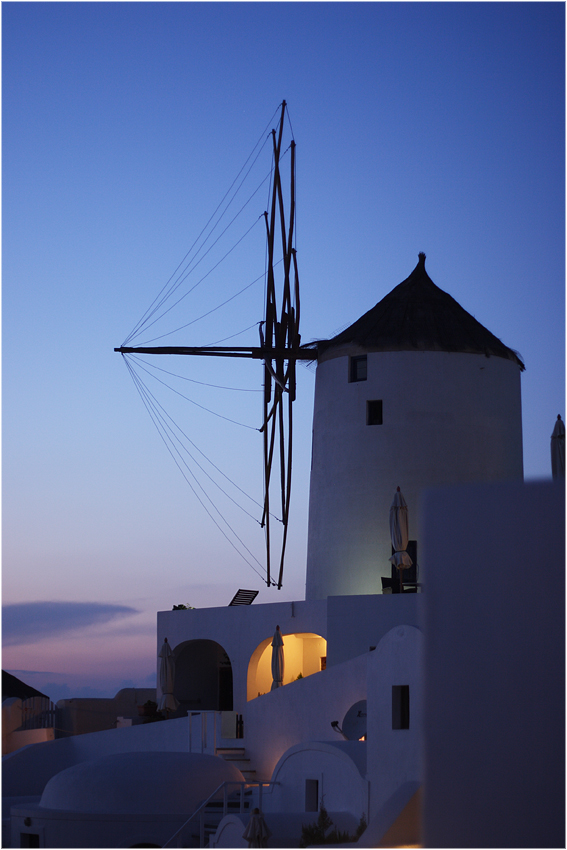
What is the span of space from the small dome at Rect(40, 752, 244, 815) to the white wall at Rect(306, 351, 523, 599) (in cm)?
731

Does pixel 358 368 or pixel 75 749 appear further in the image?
pixel 358 368

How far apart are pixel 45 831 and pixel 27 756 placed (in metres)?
7.46

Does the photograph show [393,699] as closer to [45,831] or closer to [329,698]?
[329,698]

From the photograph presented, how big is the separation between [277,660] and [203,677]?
29.0 ft

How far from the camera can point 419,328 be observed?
28.8m

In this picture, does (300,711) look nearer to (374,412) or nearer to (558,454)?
(558,454)

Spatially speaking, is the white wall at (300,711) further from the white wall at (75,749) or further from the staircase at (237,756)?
the white wall at (75,749)

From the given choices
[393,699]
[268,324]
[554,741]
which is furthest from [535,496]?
[268,324]

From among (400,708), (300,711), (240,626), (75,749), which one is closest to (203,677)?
(75,749)

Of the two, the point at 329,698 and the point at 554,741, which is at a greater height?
the point at 554,741

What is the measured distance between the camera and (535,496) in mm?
8641

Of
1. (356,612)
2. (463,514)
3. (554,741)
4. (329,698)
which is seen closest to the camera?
(554,741)

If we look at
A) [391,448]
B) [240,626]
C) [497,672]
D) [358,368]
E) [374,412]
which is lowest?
[240,626]

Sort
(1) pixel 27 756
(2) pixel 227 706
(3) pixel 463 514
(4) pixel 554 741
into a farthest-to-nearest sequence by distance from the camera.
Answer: (2) pixel 227 706 → (1) pixel 27 756 → (3) pixel 463 514 → (4) pixel 554 741
